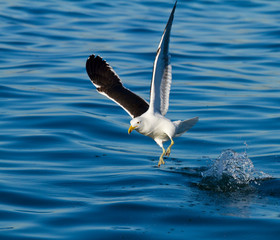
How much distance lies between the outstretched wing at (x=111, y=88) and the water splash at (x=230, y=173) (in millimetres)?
1585

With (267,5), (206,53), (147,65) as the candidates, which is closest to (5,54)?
(147,65)

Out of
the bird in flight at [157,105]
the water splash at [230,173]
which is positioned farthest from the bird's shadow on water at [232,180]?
the bird in flight at [157,105]

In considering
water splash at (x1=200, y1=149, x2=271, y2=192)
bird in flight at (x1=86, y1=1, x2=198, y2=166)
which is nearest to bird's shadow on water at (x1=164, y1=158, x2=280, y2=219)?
water splash at (x1=200, y1=149, x2=271, y2=192)

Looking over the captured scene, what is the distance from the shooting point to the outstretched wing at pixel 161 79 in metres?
9.57

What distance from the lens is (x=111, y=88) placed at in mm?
11625

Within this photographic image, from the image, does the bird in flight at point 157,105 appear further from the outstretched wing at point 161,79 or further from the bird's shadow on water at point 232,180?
the bird's shadow on water at point 232,180

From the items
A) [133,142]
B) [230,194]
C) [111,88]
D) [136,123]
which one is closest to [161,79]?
[136,123]

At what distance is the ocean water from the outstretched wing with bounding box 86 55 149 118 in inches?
43.4

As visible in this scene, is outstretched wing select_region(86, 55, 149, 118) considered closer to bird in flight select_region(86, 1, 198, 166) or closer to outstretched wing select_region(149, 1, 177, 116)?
bird in flight select_region(86, 1, 198, 166)

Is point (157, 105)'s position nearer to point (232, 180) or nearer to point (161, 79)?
point (161, 79)

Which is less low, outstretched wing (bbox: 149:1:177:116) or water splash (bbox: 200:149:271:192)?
outstretched wing (bbox: 149:1:177:116)

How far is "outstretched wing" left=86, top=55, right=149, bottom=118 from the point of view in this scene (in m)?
11.3

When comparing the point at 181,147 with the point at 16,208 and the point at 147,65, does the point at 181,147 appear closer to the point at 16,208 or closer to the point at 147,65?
the point at 16,208

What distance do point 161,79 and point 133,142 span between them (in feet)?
10.4
